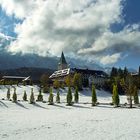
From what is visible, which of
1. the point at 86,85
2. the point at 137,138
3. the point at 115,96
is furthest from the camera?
the point at 86,85

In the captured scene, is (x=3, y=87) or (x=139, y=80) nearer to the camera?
(x=3, y=87)

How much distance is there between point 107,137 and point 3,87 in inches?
4927

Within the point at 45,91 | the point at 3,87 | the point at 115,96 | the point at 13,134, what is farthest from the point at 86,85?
the point at 13,134

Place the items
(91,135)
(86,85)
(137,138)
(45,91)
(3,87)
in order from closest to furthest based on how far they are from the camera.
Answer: (137,138)
(91,135)
(45,91)
(3,87)
(86,85)

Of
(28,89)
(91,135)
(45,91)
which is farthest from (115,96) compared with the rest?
(91,135)

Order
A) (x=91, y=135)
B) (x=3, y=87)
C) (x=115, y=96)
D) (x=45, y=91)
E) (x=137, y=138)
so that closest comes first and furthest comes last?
1. (x=137, y=138)
2. (x=91, y=135)
3. (x=115, y=96)
4. (x=45, y=91)
5. (x=3, y=87)

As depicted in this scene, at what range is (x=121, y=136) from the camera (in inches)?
1084

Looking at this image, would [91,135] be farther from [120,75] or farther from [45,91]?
[120,75]

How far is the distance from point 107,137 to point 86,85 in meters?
132

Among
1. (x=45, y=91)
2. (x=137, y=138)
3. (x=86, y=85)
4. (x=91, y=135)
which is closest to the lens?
(x=137, y=138)

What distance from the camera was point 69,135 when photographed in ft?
A: 94.6

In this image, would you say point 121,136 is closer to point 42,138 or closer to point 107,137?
point 107,137

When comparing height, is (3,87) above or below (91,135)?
above

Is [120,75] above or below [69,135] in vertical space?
above
